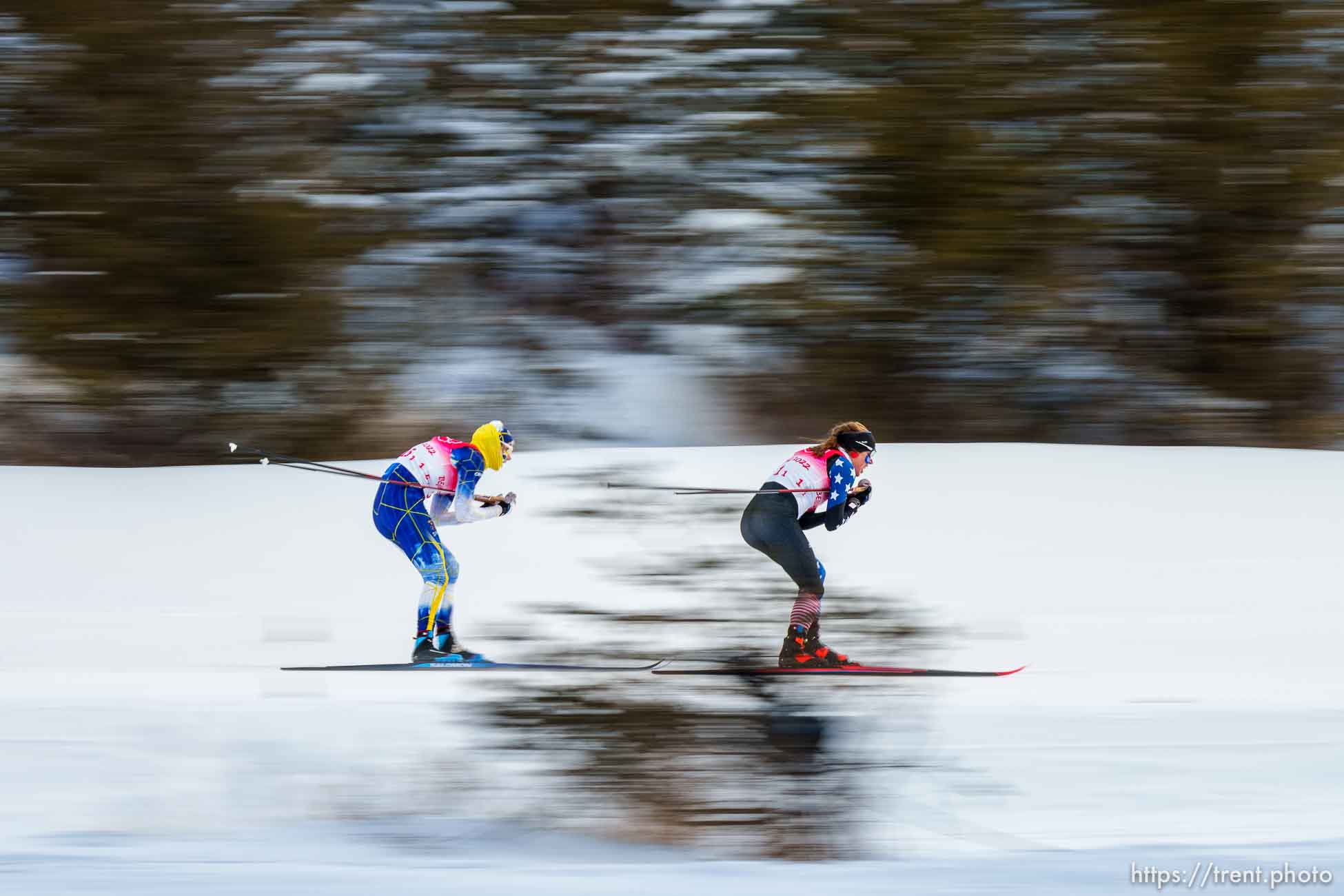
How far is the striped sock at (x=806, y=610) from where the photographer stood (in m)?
4.78

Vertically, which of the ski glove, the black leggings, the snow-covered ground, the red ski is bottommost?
the snow-covered ground

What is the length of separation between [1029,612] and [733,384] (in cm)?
344

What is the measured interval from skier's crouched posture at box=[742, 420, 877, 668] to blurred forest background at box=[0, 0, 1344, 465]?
4845 mm

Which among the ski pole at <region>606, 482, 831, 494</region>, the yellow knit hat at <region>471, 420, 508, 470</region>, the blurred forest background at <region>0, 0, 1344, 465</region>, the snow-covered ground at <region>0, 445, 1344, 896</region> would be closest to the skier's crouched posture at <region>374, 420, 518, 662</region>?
the yellow knit hat at <region>471, 420, 508, 470</region>

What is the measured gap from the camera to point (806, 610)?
479 cm

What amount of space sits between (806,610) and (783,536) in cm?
26

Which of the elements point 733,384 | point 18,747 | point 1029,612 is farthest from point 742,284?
point 18,747

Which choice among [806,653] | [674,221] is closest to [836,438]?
[806,653]

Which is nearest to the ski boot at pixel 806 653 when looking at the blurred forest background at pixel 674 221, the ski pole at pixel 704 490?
the ski pole at pixel 704 490

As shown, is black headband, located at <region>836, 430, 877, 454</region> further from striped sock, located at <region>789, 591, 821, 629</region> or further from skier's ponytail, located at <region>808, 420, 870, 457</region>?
striped sock, located at <region>789, 591, 821, 629</region>

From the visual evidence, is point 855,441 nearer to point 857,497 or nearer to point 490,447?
point 857,497

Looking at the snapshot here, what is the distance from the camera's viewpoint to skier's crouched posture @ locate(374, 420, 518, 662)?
481 cm

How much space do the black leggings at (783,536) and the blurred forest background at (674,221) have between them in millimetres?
4870

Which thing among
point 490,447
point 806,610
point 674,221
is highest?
point 490,447
